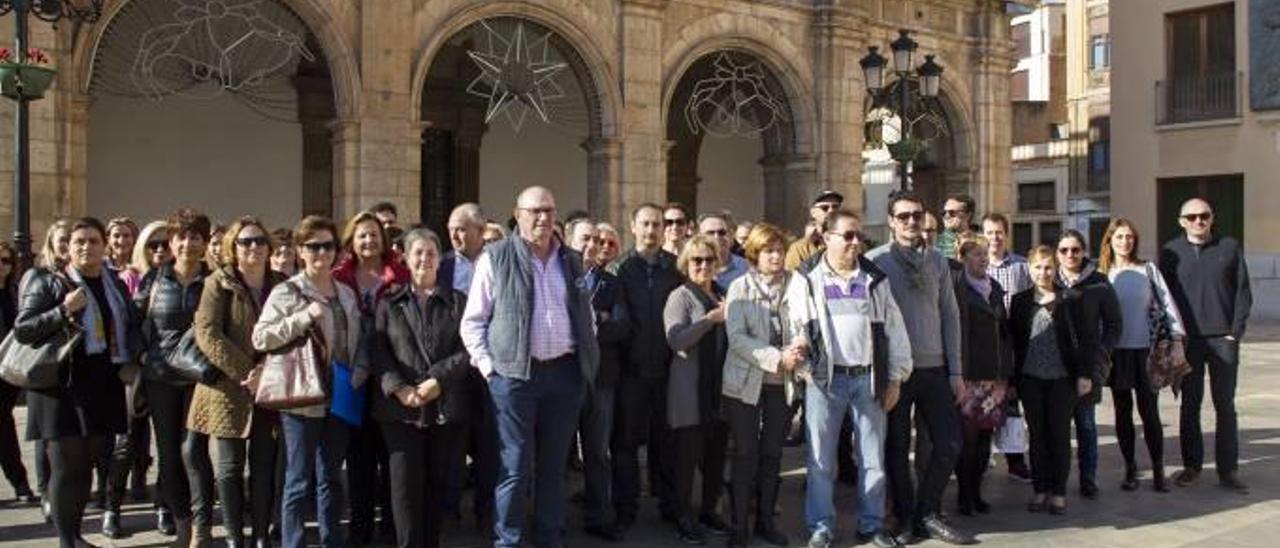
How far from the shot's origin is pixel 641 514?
712 cm

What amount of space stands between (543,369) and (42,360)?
236 cm

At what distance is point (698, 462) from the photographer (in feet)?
22.5

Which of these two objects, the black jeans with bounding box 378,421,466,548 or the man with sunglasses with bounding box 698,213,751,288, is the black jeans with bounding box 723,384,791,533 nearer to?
the man with sunglasses with bounding box 698,213,751,288

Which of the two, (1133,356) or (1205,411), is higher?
(1133,356)

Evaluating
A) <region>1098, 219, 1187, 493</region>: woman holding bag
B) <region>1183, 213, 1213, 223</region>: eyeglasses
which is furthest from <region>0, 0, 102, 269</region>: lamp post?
<region>1183, 213, 1213, 223</region>: eyeglasses

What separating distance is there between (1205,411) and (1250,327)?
12.4 metres

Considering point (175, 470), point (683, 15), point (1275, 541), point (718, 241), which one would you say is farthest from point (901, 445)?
point (683, 15)

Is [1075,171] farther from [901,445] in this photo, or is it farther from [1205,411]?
[901,445]

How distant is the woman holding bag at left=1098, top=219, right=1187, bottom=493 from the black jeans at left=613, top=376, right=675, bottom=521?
120 inches

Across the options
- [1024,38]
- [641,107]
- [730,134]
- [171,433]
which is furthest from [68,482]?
[1024,38]

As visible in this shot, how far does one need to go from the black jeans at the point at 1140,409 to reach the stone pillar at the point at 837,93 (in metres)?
9.58

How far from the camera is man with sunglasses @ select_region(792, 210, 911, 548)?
6.17 metres

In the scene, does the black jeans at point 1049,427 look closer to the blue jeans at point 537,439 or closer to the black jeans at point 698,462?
the black jeans at point 698,462

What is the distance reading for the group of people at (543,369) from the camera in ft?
18.8
